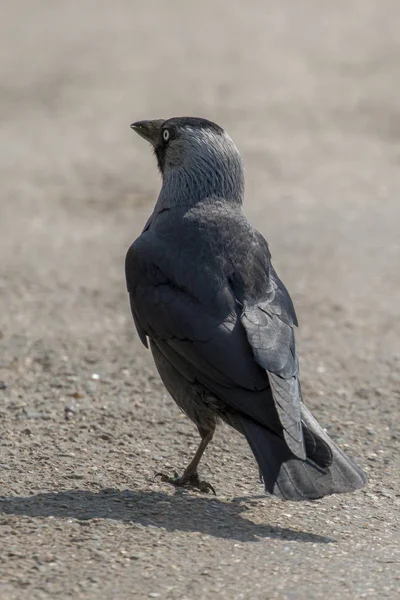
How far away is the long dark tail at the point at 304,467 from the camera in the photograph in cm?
547

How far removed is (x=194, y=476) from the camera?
631 centimetres

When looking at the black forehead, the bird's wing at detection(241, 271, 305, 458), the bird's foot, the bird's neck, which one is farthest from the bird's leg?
the black forehead

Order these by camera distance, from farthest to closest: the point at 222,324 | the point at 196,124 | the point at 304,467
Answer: the point at 196,124
the point at 222,324
the point at 304,467

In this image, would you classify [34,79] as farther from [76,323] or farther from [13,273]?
[76,323]

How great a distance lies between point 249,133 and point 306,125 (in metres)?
0.93

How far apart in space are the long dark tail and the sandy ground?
0.25 metres

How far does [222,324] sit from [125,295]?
423cm

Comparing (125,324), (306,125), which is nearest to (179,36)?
(306,125)

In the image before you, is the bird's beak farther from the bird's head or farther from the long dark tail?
the long dark tail

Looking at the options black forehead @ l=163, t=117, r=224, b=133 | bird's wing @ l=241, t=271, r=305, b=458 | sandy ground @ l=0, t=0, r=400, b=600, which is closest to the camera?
sandy ground @ l=0, t=0, r=400, b=600

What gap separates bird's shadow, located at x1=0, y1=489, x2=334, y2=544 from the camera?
556 centimetres

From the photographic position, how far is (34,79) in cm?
1769

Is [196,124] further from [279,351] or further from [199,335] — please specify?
[279,351]

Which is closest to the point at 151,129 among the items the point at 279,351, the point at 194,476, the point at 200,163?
the point at 200,163
